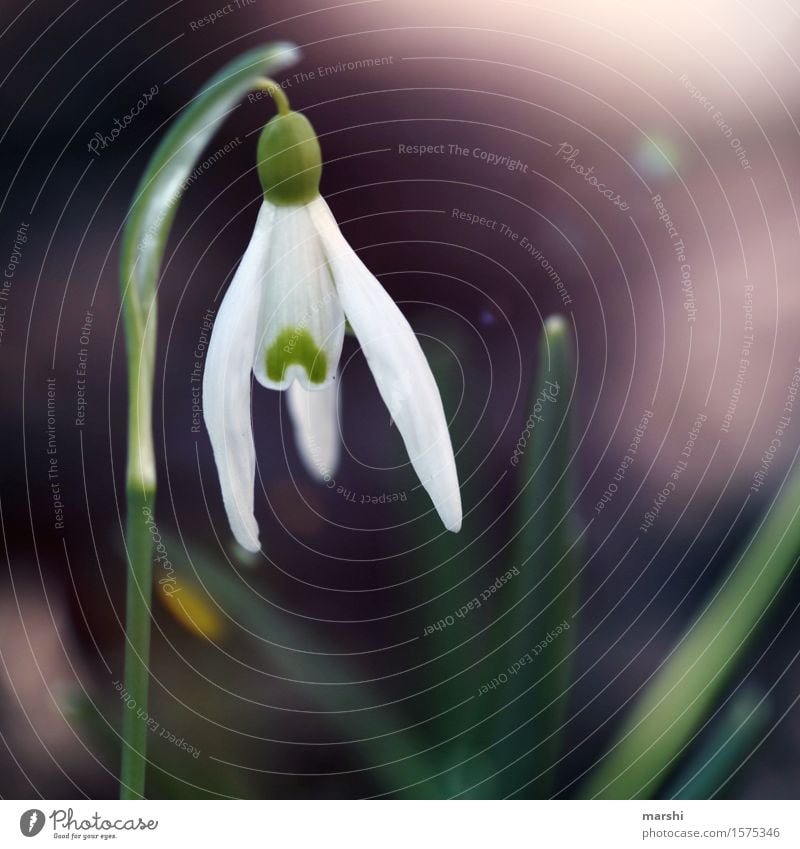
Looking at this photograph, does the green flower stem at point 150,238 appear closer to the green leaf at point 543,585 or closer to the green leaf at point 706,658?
the green leaf at point 543,585

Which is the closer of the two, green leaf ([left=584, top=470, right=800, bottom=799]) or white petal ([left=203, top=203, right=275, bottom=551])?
white petal ([left=203, top=203, right=275, bottom=551])

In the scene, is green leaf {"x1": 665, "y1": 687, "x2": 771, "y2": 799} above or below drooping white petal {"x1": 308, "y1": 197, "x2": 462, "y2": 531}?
below

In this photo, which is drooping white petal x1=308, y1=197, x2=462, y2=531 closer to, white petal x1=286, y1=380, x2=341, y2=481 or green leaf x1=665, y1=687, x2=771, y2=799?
white petal x1=286, y1=380, x2=341, y2=481

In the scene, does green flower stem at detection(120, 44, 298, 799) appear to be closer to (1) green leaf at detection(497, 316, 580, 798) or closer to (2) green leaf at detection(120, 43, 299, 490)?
(2) green leaf at detection(120, 43, 299, 490)
